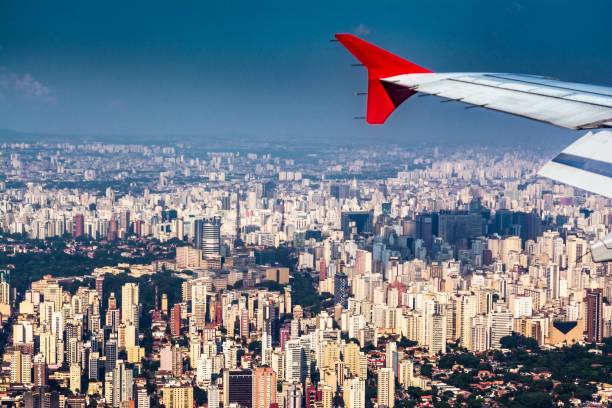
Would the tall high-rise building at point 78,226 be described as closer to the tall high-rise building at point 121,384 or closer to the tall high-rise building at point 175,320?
the tall high-rise building at point 175,320

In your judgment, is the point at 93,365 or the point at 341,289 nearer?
the point at 93,365

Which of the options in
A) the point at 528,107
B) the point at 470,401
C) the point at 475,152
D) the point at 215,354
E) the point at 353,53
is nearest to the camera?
the point at 528,107

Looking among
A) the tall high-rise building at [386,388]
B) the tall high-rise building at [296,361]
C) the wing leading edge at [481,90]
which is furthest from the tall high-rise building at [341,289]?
the wing leading edge at [481,90]

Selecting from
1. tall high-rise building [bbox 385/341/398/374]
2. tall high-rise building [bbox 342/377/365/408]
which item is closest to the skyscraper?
tall high-rise building [bbox 385/341/398/374]

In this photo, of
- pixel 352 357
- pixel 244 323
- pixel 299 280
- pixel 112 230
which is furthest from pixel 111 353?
pixel 112 230

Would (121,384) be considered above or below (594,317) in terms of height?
below

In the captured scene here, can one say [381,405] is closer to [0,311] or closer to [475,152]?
[0,311]

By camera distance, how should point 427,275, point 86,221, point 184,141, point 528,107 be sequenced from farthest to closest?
point 184,141, point 86,221, point 427,275, point 528,107

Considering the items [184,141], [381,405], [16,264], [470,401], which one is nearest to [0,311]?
[16,264]

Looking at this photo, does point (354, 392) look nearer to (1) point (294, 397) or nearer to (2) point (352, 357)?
(1) point (294, 397)
